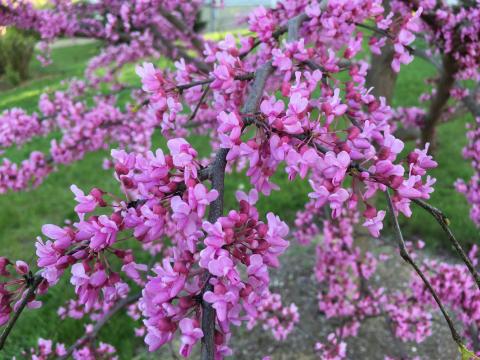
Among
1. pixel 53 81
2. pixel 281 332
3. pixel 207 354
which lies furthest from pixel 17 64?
pixel 207 354

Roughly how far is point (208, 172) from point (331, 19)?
1.12 meters

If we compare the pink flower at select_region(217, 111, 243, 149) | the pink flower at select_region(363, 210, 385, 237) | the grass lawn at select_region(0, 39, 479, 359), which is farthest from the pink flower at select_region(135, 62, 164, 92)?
the grass lawn at select_region(0, 39, 479, 359)

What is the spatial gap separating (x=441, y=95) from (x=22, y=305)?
4.27 metres

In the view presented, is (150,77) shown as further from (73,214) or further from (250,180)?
(73,214)

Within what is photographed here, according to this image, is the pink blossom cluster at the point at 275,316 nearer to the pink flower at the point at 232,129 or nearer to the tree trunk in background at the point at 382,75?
the tree trunk in background at the point at 382,75

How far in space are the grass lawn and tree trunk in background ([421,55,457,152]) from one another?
1.36m

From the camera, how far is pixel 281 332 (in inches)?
144

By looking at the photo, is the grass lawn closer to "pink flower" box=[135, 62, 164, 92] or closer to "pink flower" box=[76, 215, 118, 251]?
"pink flower" box=[135, 62, 164, 92]

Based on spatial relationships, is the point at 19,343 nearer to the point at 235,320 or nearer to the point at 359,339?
the point at 359,339

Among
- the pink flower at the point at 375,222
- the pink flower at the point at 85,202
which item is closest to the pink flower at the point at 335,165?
the pink flower at the point at 375,222

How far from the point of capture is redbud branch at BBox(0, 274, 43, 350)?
1044mm

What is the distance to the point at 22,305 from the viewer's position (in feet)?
3.45

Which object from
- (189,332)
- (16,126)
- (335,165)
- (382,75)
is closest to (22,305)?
(189,332)

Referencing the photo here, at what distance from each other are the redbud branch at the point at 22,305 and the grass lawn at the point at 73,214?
8.74 ft
